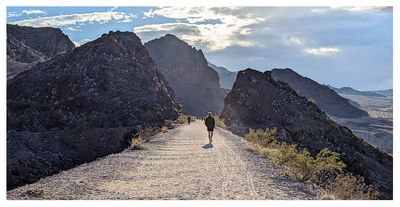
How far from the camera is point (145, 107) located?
60.8 metres

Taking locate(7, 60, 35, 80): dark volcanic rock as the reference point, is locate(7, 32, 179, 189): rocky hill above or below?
below

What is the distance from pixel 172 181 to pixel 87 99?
49644 mm

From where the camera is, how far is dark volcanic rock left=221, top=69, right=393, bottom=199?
5225cm

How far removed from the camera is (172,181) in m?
13.6

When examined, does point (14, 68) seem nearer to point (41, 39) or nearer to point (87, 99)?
point (87, 99)

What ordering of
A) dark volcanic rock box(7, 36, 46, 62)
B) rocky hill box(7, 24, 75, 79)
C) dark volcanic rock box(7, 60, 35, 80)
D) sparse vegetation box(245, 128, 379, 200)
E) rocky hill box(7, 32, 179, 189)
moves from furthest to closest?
rocky hill box(7, 24, 75, 79) < dark volcanic rock box(7, 36, 46, 62) < dark volcanic rock box(7, 60, 35, 80) < rocky hill box(7, 32, 179, 189) < sparse vegetation box(245, 128, 379, 200)

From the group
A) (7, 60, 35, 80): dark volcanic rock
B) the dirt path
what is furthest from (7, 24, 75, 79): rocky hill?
the dirt path

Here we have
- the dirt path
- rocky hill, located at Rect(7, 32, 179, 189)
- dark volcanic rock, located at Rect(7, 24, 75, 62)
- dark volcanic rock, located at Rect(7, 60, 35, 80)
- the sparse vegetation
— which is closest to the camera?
the dirt path

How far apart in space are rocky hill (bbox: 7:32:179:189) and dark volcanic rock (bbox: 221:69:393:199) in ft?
34.7

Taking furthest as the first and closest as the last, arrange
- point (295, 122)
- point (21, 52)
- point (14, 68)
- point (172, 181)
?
point (21, 52)
point (14, 68)
point (295, 122)
point (172, 181)

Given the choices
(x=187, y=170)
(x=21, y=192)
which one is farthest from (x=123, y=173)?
(x=21, y=192)

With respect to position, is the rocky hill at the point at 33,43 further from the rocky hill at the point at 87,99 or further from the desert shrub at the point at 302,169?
the desert shrub at the point at 302,169

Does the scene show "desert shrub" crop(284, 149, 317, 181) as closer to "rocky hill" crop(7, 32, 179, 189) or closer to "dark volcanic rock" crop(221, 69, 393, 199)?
"rocky hill" crop(7, 32, 179, 189)

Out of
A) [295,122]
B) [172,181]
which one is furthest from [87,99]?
[172,181]
